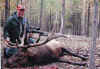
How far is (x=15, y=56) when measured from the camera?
5.16 meters

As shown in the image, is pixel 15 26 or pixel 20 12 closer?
pixel 20 12

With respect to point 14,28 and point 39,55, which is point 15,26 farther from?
point 39,55

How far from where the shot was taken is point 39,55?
5855 mm

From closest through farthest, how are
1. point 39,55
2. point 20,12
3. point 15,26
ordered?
1. point 20,12
2. point 15,26
3. point 39,55

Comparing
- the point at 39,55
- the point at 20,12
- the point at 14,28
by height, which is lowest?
the point at 39,55

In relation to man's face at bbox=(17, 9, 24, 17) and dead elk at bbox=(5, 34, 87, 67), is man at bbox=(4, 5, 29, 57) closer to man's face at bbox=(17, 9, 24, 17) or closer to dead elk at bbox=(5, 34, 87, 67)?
man's face at bbox=(17, 9, 24, 17)

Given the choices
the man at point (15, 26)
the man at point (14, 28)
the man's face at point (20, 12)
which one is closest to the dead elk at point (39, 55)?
the man at point (14, 28)

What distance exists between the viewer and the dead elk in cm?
510

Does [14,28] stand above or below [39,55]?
above

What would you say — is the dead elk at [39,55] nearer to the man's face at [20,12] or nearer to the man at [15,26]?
the man at [15,26]

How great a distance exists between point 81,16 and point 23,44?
773 inches

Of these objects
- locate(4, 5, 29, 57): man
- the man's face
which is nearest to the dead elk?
locate(4, 5, 29, 57): man

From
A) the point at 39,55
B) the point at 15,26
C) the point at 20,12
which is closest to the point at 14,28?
the point at 15,26

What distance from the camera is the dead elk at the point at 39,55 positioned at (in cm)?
510
